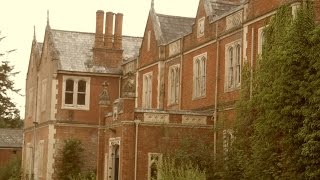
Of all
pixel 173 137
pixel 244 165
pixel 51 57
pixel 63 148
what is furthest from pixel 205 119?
pixel 51 57

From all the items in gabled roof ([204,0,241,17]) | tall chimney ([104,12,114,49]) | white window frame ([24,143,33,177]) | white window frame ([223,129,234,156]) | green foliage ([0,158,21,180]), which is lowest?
green foliage ([0,158,21,180])

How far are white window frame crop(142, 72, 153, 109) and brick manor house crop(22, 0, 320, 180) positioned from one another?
A: 64mm

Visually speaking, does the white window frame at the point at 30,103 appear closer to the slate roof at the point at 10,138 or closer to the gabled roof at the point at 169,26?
the gabled roof at the point at 169,26

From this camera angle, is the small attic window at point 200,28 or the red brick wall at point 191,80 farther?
the small attic window at point 200,28

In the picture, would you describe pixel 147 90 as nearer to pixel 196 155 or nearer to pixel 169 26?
pixel 169 26

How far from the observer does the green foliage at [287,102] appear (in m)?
18.9

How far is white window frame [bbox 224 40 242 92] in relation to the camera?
2903 cm

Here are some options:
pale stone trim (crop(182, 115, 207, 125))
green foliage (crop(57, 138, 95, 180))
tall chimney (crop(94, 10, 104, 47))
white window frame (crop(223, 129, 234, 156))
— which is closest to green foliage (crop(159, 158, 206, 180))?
white window frame (crop(223, 129, 234, 156))

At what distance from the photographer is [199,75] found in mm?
33000

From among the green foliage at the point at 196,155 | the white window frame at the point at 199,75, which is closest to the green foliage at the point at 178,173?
the green foliage at the point at 196,155

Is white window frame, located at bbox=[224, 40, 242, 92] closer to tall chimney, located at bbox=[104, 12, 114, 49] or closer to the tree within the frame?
tall chimney, located at bbox=[104, 12, 114, 49]

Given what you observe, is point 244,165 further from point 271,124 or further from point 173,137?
point 173,137

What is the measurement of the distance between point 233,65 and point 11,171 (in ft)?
94.3

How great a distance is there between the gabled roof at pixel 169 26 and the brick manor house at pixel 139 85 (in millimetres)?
63
